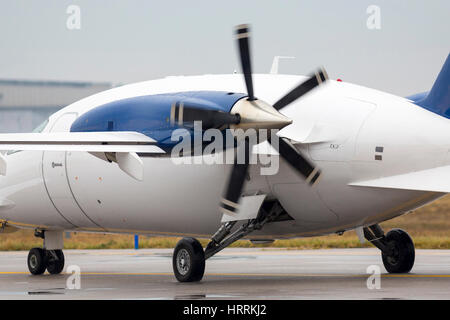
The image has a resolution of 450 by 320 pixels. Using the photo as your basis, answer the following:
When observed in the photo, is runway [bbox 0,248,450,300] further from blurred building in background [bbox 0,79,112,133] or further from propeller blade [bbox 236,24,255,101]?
blurred building in background [bbox 0,79,112,133]

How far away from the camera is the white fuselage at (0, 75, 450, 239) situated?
20641mm

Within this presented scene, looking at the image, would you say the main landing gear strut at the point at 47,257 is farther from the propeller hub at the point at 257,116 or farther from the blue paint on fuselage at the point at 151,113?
the propeller hub at the point at 257,116

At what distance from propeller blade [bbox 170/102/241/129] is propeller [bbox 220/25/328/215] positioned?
156 mm

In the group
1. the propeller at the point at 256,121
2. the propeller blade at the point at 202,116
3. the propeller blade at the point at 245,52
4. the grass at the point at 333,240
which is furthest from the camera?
the grass at the point at 333,240

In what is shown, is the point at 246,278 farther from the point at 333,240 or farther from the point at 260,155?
the point at 333,240

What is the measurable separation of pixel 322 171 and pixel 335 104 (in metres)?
1.59

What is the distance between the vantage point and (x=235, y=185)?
67.0 feet

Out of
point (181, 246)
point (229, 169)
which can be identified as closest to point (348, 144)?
point (229, 169)

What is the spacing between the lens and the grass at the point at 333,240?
140 ft

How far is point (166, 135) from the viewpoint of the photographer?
20.9 m

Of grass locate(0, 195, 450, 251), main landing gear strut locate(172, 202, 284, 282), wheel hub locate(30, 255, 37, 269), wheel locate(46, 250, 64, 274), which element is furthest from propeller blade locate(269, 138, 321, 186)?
grass locate(0, 195, 450, 251)

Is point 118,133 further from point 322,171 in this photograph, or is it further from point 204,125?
point 322,171

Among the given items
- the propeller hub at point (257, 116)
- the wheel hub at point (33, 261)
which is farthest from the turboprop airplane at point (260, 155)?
the wheel hub at point (33, 261)

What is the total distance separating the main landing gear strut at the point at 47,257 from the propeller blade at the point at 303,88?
10717 millimetres
